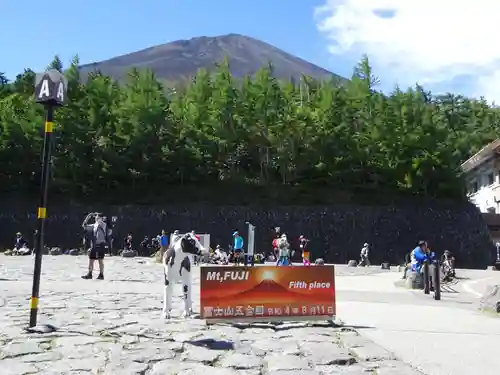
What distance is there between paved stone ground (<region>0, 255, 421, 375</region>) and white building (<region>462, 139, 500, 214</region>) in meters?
43.1

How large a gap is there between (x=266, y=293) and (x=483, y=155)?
45.2 m

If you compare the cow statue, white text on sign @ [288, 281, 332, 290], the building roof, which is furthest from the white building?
the cow statue

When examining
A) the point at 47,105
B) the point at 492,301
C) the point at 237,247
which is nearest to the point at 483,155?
the point at 237,247

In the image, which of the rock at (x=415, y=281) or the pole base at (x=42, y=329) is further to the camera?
the rock at (x=415, y=281)

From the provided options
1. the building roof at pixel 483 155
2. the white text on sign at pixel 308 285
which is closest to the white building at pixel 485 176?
the building roof at pixel 483 155

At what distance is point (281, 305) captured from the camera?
34.9 feet

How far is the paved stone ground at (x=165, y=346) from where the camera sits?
689cm

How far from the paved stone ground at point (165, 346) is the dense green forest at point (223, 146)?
39705 millimetres

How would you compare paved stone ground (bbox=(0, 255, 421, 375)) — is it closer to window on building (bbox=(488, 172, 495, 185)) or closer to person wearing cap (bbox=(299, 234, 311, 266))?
person wearing cap (bbox=(299, 234, 311, 266))

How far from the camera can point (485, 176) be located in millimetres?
54719

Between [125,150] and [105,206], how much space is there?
5499mm

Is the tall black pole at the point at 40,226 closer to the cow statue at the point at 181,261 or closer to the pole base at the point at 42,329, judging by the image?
the pole base at the point at 42,329

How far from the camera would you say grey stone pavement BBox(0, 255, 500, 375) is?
7008mm

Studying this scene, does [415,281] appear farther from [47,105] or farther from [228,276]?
[47,105]
